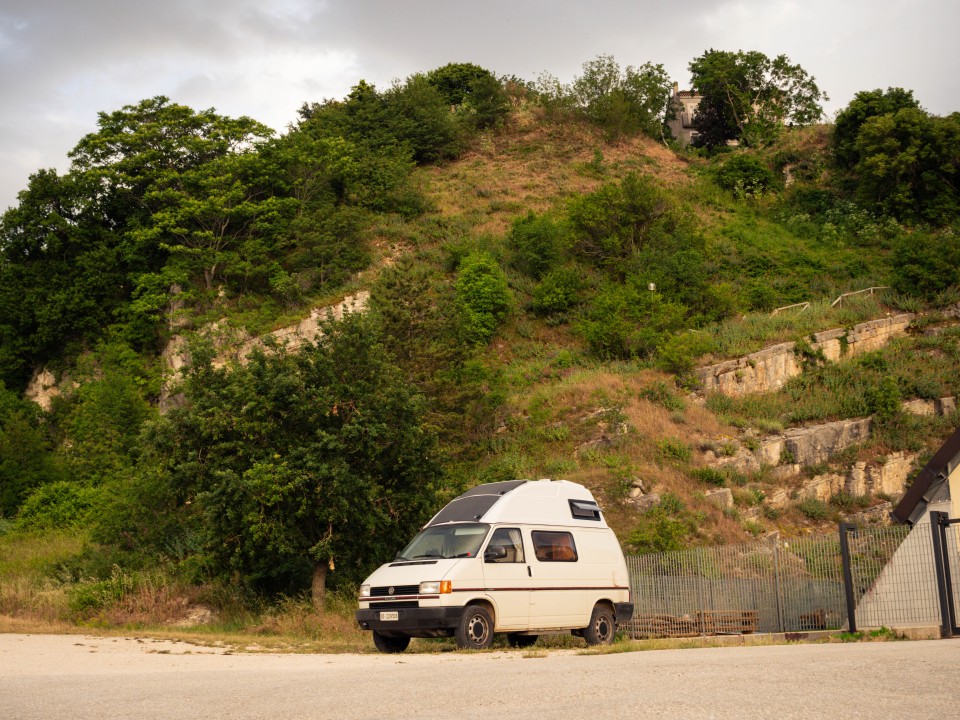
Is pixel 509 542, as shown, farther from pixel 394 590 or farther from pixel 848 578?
pixel 848 578

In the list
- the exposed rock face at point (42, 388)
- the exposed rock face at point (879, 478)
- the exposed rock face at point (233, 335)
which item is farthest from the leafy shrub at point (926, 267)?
the exposed rock face at point (42, 388)

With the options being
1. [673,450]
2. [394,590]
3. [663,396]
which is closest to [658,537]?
[673,450]

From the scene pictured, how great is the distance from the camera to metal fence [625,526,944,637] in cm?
1459

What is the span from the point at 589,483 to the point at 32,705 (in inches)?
930

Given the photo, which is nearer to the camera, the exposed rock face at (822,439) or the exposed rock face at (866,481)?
the exposed rock face at (866,481)

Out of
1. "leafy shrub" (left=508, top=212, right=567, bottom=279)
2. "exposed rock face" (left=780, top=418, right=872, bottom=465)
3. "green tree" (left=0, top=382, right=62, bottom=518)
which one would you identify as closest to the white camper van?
"exposed rock face" (left=780, top=418, right=872, bottom=465)

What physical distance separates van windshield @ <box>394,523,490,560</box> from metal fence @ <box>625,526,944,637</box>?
568cm

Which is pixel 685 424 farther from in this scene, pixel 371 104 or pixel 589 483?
pixel 371 104

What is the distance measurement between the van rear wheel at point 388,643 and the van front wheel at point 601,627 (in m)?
3.42

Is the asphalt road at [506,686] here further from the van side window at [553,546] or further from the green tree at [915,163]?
the green tree at [915,163]

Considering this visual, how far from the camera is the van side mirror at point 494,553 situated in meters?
14.6

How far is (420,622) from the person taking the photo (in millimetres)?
13758

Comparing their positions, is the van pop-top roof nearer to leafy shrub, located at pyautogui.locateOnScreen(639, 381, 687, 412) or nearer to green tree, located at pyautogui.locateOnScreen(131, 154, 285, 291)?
leafy shrub, located at pyautogui.locateOnScreen(639, 381, 687, 412)

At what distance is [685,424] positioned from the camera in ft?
112
